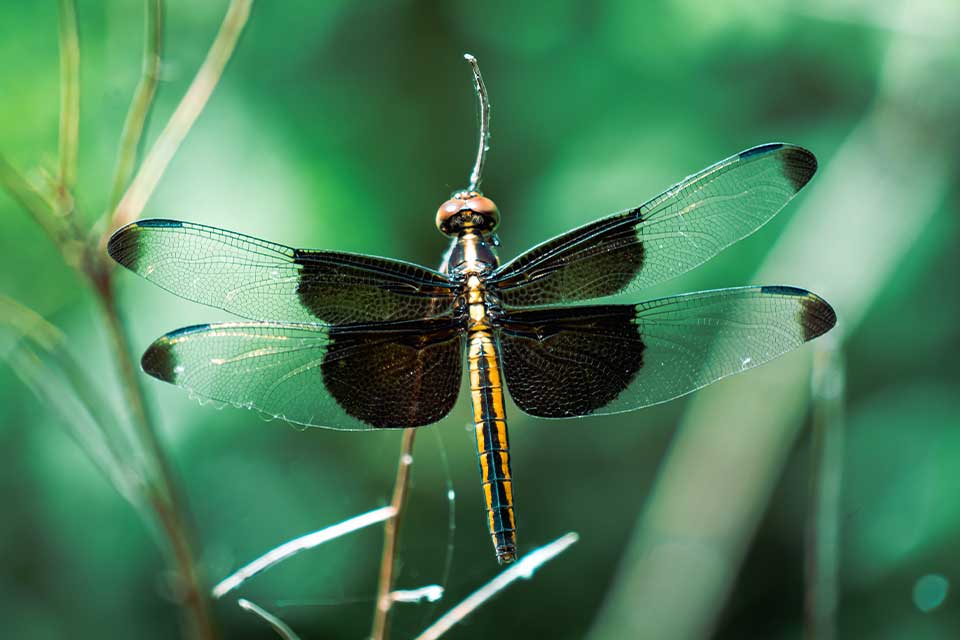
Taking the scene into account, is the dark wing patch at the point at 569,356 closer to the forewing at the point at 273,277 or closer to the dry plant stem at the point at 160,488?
the forewing at the point at 273,277

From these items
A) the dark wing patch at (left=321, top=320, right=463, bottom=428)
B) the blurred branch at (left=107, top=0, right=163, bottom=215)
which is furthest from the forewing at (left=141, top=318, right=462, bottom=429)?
the blurred branch at (left=107, top=0, right=163, bottom=215)

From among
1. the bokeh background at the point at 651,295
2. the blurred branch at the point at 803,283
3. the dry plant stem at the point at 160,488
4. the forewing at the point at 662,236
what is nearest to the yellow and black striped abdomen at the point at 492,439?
the forewing at the point at 662,236

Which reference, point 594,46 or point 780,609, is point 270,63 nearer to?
point 594,46

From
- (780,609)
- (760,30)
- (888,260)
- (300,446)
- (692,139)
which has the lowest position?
(780,609)

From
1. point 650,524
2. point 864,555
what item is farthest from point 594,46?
point 864,555

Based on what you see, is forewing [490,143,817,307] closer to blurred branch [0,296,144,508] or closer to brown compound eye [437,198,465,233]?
brown compound eye [437,198,465,233]

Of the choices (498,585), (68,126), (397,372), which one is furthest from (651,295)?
(68,126)

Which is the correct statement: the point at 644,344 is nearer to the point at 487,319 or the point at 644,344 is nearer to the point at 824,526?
the point at 487,319

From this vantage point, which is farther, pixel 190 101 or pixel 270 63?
pixel 270 63
